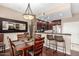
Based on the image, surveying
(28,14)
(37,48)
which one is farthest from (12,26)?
(37,48)

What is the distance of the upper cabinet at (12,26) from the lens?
1899mm

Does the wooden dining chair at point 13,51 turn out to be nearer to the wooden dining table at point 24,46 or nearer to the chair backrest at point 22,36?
the wooden dining table at point 24,46

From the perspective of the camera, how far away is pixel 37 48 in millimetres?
2037

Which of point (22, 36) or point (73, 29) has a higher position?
point (73, 29)

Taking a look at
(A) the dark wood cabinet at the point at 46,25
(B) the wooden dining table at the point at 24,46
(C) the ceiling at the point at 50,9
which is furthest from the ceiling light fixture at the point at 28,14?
(B) the wooden dining table at the point at 24,46

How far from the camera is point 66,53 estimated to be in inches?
78.1

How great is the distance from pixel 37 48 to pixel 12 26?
0.72 meters

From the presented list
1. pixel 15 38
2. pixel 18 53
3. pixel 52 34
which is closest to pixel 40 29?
pixel 52 34

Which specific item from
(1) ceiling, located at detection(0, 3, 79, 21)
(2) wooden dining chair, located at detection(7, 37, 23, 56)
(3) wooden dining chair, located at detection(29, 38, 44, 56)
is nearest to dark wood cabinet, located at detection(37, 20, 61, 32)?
(1) ceiling, located at detection(0, 3, 79, 21)

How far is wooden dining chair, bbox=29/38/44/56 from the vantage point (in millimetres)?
2002

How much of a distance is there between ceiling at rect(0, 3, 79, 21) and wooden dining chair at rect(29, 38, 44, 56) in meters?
0.55

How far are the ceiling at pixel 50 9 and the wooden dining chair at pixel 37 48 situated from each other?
0.55m

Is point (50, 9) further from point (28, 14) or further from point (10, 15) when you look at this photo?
point (10, 15)

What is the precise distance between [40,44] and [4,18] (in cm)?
94
